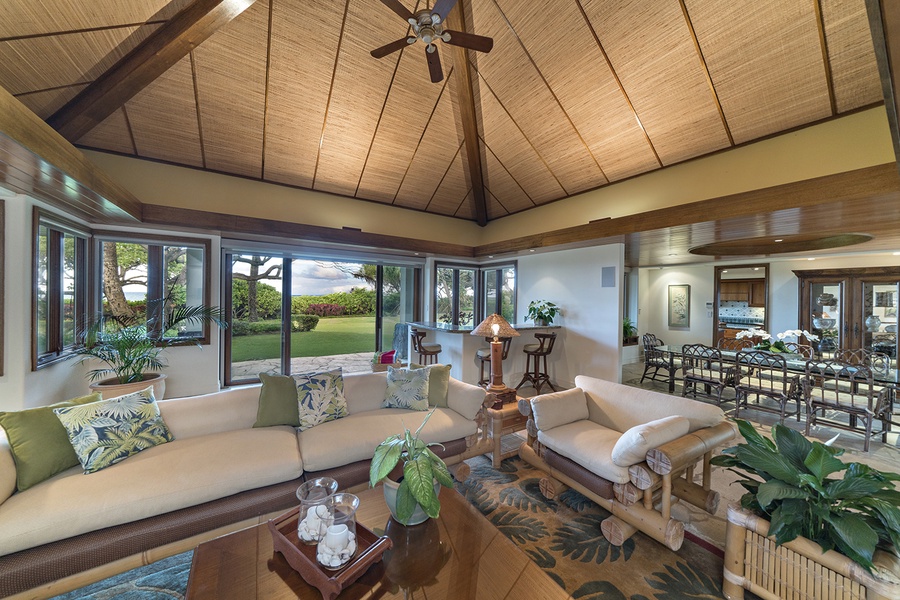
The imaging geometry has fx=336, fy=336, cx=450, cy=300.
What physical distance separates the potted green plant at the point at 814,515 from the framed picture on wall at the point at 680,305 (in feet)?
26.0

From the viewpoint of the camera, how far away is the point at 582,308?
5754 millimetres

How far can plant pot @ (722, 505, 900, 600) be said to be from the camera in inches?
55.7

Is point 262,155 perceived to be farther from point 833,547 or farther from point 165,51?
point 833,547

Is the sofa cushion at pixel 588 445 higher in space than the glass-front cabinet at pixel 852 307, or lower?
lower

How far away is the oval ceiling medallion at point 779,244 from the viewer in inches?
197

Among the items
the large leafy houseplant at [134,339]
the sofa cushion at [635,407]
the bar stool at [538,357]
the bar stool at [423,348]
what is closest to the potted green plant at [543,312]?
the bar stool at [538,357]

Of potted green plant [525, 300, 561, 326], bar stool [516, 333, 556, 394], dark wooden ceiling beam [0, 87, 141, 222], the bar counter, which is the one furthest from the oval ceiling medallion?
dark wooden ceiling beam [0, 87, 141, 222]

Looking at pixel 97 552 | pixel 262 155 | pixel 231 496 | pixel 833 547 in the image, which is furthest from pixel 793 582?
pixel 262 155

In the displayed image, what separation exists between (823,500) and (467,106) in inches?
213

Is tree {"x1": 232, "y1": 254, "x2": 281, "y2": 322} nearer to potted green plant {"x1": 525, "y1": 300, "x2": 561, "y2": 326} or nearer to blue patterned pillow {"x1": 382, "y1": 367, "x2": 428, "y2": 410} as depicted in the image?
blue patterned pillow {"x1": 382, "y1": 367, "x2": 428, "y2": 410}

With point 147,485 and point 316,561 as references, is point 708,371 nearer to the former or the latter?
point 316,561

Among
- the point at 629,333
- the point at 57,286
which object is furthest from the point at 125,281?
the point at 629,333

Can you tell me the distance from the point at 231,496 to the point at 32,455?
1.08 meters

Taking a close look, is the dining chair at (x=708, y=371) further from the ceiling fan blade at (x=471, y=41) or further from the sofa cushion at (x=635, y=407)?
the ceiling fan blade at (x=471, y=41)
